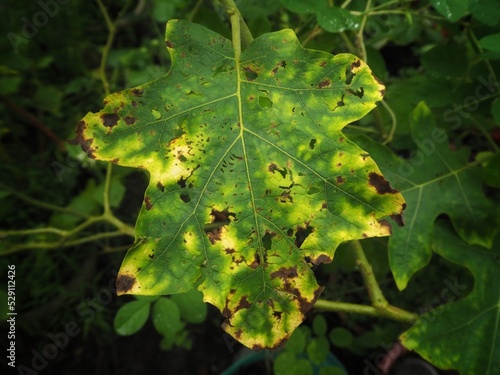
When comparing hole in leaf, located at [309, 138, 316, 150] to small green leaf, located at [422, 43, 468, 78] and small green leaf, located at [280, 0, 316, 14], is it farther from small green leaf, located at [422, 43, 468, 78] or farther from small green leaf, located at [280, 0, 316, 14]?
small green leaf, located at [422, 43, 468, 78]

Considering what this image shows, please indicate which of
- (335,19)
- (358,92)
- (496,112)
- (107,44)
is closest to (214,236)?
(358,92)

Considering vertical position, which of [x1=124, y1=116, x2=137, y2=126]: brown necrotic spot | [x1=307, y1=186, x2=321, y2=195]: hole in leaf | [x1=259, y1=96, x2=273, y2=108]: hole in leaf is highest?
[x1=124, y1=116, x2=137, y2=126]: brown necrotic spot

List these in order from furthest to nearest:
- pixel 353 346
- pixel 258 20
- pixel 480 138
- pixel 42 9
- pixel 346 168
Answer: pixel 42 9
pixel 480 138
pixel 353 346
pixel 258 20
pixel 346 168

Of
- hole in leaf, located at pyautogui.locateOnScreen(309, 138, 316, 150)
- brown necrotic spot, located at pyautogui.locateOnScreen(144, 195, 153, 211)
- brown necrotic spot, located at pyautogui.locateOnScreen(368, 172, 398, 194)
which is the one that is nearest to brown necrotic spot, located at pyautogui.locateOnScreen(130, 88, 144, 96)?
brown necrotic spot, located at pyautogui.locateOnScreen(144, 195, 153, 211)

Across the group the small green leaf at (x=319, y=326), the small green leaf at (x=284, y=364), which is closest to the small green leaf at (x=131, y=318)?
the small green leaf at (x=284, y=364)

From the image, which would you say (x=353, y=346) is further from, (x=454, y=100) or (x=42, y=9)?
(x=42, y=9)

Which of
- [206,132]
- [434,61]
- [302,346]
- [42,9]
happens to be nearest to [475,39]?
[434,61]
